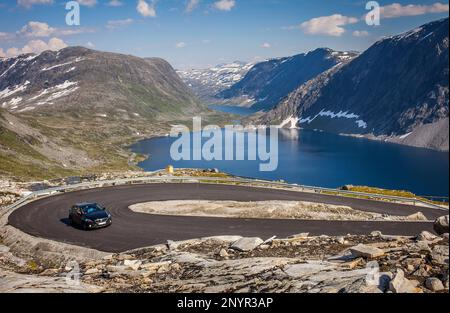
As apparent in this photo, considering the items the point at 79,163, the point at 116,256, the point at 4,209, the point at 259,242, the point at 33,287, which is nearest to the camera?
the point at 33,287

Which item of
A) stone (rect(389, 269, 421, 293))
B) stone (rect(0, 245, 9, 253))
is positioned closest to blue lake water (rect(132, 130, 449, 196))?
stone (rect(0, 245, 9, 253))

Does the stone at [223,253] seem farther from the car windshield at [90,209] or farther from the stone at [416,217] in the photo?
the stone at [416,217]

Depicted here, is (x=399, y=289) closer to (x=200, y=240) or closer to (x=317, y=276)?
(x=317, y=276)

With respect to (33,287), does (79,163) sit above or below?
below

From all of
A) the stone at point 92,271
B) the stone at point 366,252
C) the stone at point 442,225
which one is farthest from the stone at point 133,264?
the stone at point 442,225

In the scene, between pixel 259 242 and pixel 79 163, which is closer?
pixel 259 242

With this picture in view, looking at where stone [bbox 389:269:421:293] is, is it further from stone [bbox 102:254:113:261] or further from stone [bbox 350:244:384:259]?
stone [bbox 102:254:113:261]
